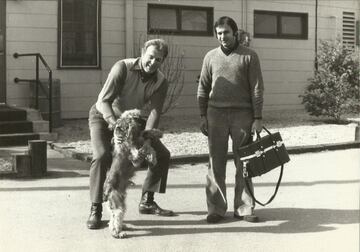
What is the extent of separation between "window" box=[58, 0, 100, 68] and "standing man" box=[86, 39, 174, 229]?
8.31 meters

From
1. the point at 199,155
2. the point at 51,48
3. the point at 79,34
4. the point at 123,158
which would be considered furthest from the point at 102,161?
the point at 79,34

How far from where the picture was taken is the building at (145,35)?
44.0 ft

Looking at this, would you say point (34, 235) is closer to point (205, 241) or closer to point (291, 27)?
point (205, 241)

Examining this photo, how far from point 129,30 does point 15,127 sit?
179 inches

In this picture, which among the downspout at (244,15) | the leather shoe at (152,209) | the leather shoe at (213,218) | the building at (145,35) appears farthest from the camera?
the downspout at (244,15)

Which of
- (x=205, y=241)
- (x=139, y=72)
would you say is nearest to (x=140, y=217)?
(x=205, y=241)

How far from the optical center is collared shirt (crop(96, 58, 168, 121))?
18.9ft

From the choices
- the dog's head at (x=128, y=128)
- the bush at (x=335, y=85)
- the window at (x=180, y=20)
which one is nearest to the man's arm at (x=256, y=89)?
the dog's head at (x=128, y=128)

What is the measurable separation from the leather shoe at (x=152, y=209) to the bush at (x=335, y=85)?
988 cm

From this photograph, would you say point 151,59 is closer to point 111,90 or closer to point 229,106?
point 111,90

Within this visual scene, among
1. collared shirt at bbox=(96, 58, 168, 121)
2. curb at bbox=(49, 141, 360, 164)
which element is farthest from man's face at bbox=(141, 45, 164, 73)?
curb at bbox=(49, 141, 360, 164)

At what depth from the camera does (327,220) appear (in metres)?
6.14

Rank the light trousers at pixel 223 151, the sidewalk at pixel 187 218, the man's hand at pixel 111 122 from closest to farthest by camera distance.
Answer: the sidewalk at pixel 187 218
the man's hand at pixel 111 122
the light trousers at pixel 223 151

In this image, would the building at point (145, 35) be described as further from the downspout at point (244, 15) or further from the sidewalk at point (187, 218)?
the sidewalk at point (187, 218)
